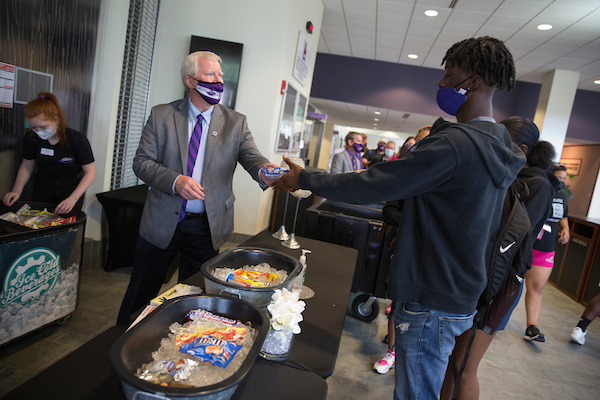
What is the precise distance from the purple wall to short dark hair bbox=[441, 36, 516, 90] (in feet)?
23.9

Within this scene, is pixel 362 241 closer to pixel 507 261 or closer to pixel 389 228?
pixel 389 228

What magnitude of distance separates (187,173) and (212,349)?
1.17 meters

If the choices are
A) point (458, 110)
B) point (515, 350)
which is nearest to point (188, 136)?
point (458, 110)

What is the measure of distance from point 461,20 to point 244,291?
5.69 m

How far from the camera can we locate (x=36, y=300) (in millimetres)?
2025

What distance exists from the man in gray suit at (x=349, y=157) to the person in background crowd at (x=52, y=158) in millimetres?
3078

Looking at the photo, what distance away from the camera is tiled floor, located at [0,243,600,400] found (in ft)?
6.79

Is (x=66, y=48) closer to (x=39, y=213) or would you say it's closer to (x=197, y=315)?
(x=39, y=213)

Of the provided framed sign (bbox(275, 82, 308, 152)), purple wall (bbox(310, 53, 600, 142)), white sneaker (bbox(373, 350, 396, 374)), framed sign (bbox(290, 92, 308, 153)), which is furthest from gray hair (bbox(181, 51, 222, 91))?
purple wall (bbox(310, 53, 600, 142))

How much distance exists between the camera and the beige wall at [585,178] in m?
7.73

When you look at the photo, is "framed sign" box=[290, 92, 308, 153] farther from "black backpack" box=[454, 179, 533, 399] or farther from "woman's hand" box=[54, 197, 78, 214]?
"black backpack" box=[454, 179, 533, 399]

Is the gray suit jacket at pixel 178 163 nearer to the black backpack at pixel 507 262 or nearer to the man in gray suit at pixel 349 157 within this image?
the black backpack at pixel 507 262

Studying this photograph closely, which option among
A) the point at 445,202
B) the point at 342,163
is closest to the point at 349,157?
Answer: the point at 342,163

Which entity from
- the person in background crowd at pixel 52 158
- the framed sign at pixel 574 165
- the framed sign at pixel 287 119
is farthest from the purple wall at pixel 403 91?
the person in background crowd at pixel 52 158
